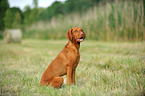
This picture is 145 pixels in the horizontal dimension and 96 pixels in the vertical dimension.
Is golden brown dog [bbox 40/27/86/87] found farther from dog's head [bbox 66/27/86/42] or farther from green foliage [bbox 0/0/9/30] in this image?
green foliage [bbox 0/0/9/30]

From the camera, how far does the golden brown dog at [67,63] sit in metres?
2.81

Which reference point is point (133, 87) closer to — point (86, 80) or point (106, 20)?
point (86, 80)

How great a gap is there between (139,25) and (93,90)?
736cm

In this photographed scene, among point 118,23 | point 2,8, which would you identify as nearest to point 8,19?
point 2,8

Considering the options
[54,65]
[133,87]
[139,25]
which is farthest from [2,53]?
[139,25]

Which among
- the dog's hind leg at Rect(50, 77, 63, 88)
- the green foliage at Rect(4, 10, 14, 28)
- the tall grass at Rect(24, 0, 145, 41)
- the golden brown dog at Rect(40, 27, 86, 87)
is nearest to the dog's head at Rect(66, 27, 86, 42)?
the golden brown dog at Rect(40, 27, 86, 87)

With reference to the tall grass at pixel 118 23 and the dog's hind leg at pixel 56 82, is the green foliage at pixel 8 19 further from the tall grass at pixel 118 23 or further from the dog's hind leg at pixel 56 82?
the dog's hind leg at pixel 56 82

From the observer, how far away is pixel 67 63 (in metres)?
2.82

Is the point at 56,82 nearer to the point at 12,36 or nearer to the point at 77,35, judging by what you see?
the point at 77,35

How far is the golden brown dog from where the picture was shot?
2.81 metres

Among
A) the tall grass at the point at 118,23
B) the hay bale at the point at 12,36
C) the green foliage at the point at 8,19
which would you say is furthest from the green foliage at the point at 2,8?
the tall grass at the point at 118,23

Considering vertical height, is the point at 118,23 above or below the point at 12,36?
above

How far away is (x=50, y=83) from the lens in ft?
9.37

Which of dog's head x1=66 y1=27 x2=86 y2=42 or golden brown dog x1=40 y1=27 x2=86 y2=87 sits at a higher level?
dog's head x1=66 y1=27 x2=86 y2=42
